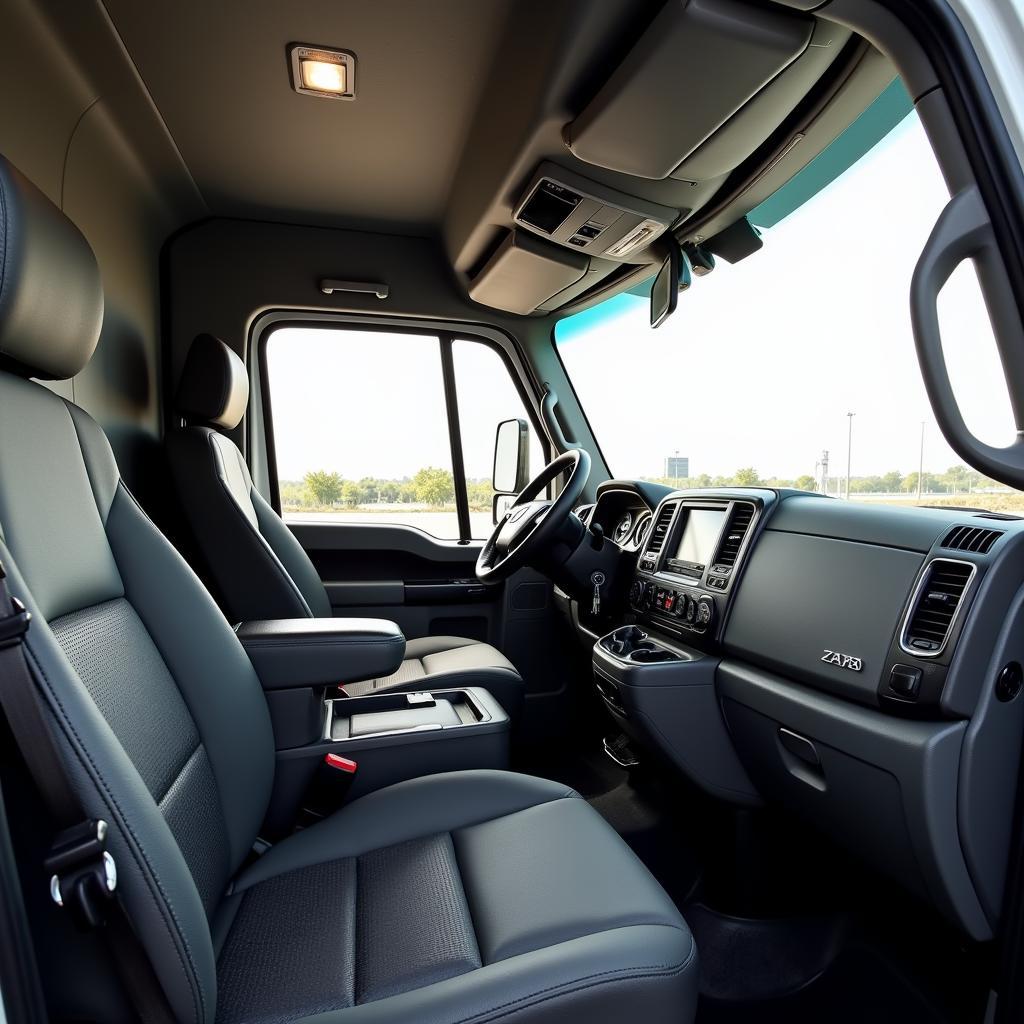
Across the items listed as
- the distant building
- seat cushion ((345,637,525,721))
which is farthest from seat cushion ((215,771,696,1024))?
the distant building

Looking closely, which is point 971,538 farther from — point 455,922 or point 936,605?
point 455,922

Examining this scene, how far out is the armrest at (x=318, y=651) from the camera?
1.42 meters

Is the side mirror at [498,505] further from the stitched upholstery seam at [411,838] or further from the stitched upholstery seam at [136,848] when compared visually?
the stitched upholstery seam at [136,848]

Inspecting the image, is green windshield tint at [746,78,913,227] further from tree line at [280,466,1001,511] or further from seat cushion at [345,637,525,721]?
seat cushion at [345,637,525,721]

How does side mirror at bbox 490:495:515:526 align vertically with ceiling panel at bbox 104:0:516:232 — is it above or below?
below

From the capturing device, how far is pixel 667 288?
7.92 ft

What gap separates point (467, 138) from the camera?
2.17m

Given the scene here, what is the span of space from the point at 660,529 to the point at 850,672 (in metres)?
0.85

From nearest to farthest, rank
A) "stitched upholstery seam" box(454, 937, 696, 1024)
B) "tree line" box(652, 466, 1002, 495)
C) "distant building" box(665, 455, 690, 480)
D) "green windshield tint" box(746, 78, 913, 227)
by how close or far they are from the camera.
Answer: "stitched upholstery seam" box(454, 937, 696, 1024)
"tree line" box(652, 466, 1002, 495)
"green windshield tint" box(746, 78, 913, 227)
"distant building" box(665, 455, 690, 480)

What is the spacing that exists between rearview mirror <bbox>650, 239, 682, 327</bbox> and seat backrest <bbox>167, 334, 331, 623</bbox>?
57.8 inches

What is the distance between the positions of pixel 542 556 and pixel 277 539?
0.87 m

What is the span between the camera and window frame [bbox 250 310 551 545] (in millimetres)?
2998

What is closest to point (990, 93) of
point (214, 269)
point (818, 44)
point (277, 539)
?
point (818, 44)

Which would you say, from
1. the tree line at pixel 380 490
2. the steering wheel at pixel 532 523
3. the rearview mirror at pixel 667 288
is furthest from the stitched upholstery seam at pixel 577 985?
the rearview mirror at pixel 667 288
